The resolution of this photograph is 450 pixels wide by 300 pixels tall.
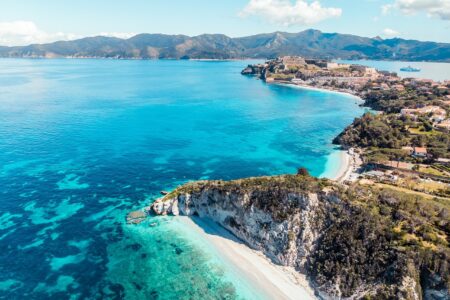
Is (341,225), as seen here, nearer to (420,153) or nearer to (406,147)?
(420,153)

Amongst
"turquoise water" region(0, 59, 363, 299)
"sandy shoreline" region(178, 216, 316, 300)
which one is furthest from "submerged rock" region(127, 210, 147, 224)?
"sandy shoreline" region(178, 216, 316, 300)

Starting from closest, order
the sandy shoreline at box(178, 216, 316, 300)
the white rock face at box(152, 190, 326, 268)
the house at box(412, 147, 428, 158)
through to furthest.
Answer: the sandy shoreline at box(178, 216, 316, 300)
the white rock face at box(152, 190, 326, 268)
the house at box(412, 147, 428, 158)

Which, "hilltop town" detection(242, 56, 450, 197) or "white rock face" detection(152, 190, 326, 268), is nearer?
"white rock face" detection(152, 190, 326, 268)

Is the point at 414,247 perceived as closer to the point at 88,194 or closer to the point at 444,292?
the point at 444,292

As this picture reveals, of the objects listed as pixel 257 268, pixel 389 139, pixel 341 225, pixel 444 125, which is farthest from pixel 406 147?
pixel 257 268

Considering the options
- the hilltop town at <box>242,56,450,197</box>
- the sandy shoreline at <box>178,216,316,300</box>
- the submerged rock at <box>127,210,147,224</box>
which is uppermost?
the hilltop town at <box>242,56,450,197</box>

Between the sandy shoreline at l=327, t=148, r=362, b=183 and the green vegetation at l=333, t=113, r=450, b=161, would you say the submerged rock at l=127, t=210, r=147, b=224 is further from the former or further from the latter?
the green vegetation at l=333, t=113, r=450, b=161

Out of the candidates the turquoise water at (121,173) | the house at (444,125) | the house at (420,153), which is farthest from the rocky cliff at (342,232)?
the house at (444,125)
